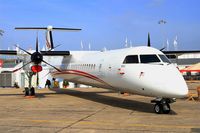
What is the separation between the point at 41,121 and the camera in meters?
10.5

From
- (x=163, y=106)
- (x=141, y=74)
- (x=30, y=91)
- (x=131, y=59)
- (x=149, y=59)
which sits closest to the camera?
(x=163, y=106)

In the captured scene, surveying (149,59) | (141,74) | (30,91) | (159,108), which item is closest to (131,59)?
(149,59)

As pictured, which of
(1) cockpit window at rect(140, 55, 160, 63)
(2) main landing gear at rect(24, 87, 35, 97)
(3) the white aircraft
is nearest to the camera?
(3) the white aircraft

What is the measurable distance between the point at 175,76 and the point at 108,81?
14.5 ft

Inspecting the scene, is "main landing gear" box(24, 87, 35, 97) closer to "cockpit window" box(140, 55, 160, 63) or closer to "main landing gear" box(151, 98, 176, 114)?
"cockpit window" box(140, 55, 160, 63)

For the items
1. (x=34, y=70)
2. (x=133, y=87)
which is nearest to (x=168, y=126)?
(x=133, y=87)

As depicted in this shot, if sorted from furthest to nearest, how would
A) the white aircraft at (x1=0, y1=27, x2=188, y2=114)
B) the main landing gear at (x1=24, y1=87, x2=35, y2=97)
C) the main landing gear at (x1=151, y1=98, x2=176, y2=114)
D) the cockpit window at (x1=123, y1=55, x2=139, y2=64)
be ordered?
the main landing gear at (x1=24, y1=87, x2=35, y2=97) < the cockpit window at (x1=123, y1=55, x2=139, y2=64) < the main landing gear at (x1=151, y1=98, x2=176, y2=114) < the white aircraft at (x1=0, y1=27, x2=188, y2=114)

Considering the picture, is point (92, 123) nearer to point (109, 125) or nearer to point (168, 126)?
point (109, 125)

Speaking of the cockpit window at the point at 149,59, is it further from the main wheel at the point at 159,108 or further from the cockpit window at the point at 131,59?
the main wheel at the point at 159,108

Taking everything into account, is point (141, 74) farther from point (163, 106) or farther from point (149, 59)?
point (163, 106)

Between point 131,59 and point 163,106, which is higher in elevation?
point 131,59

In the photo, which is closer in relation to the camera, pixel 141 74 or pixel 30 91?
pixel 141 74

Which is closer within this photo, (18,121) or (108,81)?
(18,121)

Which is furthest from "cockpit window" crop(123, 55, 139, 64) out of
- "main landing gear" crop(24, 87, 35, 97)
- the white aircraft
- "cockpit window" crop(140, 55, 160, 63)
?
"main landing gear" crop(24, 87, 35, 97)
